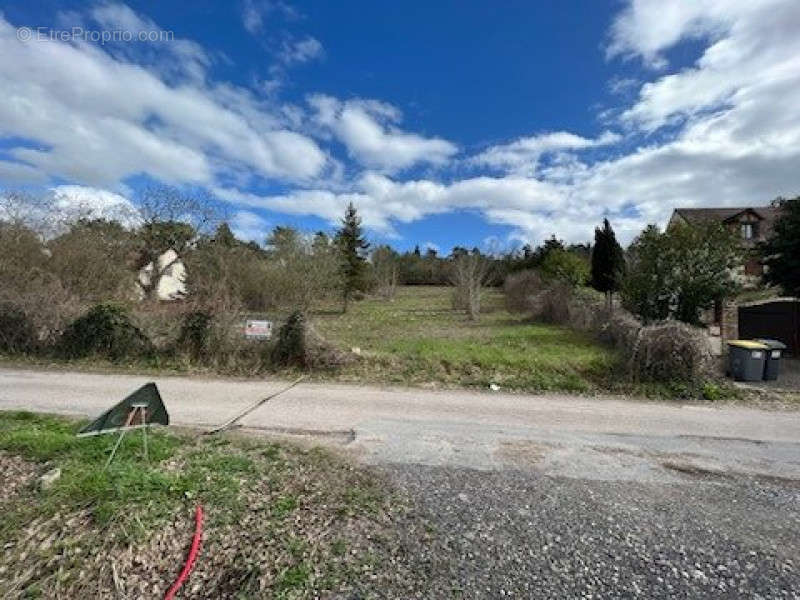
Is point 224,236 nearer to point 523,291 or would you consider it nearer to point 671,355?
point 523,291

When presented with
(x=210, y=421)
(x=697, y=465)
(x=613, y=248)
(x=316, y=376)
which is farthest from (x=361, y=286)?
(x=697, y=465)

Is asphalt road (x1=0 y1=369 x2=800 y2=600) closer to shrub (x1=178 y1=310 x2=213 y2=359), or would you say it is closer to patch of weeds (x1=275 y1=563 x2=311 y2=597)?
patch of weeds (x1=275 y1=563 x2=311 y2=597)

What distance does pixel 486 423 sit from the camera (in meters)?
6.57

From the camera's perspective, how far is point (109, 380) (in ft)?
28.8

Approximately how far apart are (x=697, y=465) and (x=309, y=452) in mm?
4313

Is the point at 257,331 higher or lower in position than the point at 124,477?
higher

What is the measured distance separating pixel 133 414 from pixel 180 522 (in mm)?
1219

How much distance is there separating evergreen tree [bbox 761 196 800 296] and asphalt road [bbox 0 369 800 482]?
24.0ft

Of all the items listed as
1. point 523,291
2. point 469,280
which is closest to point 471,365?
point 469,280

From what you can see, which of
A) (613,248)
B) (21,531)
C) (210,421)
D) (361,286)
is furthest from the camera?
(361,286)

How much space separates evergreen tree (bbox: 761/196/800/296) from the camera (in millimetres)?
12578

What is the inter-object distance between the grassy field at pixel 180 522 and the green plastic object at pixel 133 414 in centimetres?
39

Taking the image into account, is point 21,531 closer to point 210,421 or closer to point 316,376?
point 210,421

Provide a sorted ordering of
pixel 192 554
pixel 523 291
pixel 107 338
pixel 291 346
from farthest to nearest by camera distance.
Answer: pixel 523 291, pixel 107 338, pixel 291 346, pixel 192 554
